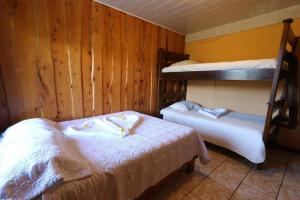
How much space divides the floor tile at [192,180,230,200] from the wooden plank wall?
1.62 metres

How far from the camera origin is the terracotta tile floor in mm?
1435

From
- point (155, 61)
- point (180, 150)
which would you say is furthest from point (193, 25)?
point (180, 150)

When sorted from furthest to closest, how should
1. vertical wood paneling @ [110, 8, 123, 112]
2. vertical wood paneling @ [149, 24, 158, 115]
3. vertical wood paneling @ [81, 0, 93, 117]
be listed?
vertical wood paneling @ [149, 24, 158, 115] < vertical wood paneling @ [110, 8, 123, 112] < vertical wood paneling @ [81, 0, 93, 117]

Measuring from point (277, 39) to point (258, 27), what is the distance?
347 mm

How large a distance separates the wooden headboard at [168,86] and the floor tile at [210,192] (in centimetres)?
169

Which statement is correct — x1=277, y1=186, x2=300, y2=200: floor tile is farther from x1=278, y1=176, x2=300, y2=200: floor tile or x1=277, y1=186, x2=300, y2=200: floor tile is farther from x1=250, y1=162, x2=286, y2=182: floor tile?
x1=250, y1=162, x2=286, y2=182: floor tile

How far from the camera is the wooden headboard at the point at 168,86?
2.89 metres

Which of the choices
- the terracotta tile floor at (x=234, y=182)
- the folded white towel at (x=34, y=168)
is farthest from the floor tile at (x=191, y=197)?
the folded white towel at (x=34, y=168)

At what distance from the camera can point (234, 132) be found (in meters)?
1.99

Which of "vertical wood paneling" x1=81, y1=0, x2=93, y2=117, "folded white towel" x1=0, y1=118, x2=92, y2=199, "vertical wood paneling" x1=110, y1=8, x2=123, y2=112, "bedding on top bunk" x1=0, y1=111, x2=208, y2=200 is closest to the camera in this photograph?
"folded white towel" x1=0, y1=118, x2=92, y2=199

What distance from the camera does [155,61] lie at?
2891mm

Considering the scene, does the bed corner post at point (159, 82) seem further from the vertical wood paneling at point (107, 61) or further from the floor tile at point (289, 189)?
the floor tile at point (289, 189)

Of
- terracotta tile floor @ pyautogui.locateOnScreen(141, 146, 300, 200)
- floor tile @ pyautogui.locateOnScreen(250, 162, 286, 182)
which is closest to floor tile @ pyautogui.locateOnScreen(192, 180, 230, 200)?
terracotta tile floor @ pyautogui.locateOnScreen(141, 146, 300, 200)

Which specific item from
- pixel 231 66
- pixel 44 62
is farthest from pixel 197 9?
pixel 44 62
